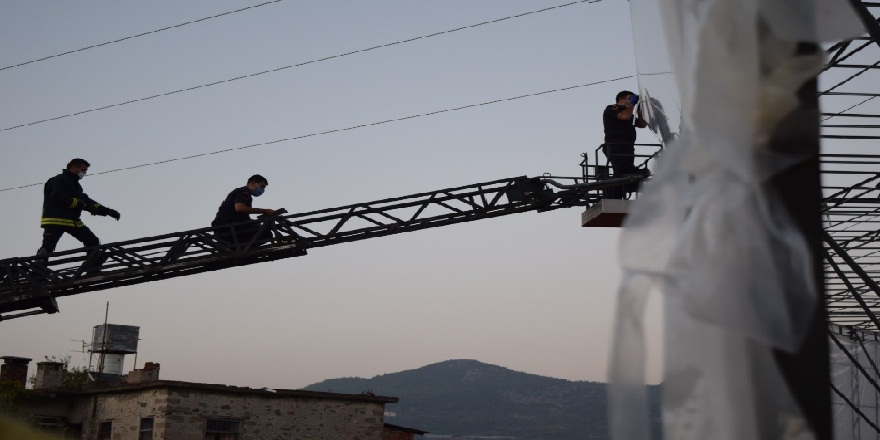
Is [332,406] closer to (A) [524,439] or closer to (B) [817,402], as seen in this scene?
(B) [817,402]

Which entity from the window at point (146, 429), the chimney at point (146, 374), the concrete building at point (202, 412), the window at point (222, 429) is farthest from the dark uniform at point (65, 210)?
the chimney at point (146, 374)

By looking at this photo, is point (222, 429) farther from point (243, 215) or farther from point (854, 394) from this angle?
point (854, 394)

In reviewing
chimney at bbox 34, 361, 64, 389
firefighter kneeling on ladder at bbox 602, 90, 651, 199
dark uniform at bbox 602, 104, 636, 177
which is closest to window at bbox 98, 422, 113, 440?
chimney at bbox 34, 361, 64, 389

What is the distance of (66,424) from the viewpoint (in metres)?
25.3

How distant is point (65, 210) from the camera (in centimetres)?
1399

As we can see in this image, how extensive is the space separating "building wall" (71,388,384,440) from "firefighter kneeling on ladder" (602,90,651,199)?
12.7m

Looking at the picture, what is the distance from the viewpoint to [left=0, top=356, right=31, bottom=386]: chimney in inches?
1067

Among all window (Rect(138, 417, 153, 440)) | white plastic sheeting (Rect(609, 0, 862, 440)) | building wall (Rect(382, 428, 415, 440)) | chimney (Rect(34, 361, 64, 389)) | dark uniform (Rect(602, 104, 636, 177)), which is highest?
dark uniform (Rect(602, 104, 636, 177))

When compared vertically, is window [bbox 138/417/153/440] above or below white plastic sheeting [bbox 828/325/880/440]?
below

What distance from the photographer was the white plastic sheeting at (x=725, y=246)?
79.4 inches

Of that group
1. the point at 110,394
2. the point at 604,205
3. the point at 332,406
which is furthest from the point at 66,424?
the point at 604,205

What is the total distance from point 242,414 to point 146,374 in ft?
17.7

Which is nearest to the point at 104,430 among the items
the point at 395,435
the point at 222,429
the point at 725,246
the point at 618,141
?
the point at 222,429

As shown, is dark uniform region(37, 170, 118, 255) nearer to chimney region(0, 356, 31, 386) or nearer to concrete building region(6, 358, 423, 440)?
concrete building region(6, 358, 423, 440)
